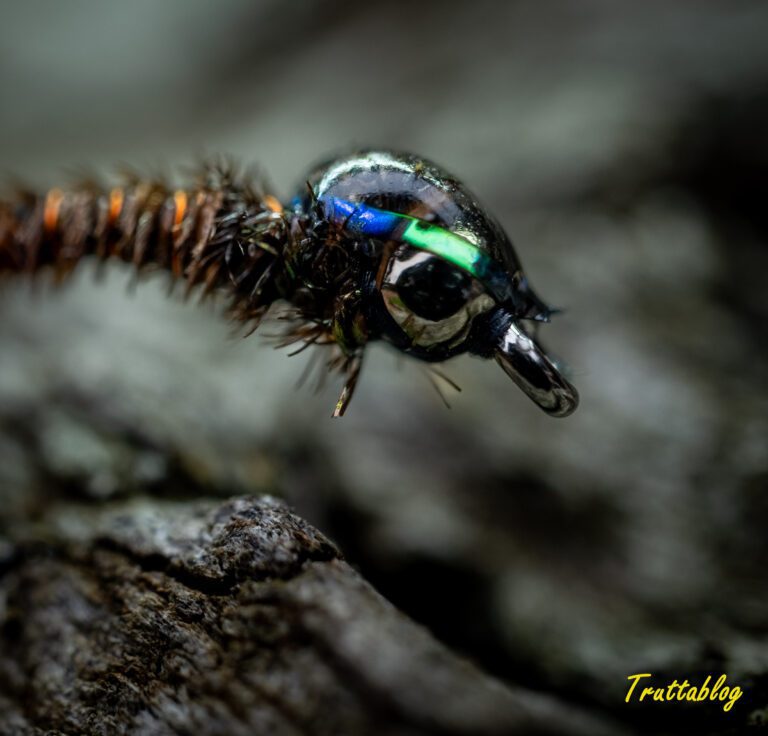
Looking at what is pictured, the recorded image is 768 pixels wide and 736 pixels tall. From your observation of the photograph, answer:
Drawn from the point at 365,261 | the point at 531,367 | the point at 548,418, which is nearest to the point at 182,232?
the point at 365,261

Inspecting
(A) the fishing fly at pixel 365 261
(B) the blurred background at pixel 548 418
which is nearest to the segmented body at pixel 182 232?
(A) the fishing fly at pixel 365 261

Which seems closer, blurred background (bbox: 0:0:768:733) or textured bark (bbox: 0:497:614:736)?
textured bark (bbox: 0:497:614:736)

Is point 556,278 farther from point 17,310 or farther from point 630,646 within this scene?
point 17,310

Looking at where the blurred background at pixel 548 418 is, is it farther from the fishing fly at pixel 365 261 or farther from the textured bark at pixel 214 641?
the fishing fly at pixel 365 261

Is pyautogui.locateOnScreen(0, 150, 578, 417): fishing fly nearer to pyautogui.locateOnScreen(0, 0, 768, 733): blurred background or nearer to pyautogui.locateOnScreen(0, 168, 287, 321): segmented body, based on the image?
pyautogui.locateOnScreen(0, 168, 287, 321): segmented body

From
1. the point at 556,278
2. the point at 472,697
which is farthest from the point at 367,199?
the point at 556,278

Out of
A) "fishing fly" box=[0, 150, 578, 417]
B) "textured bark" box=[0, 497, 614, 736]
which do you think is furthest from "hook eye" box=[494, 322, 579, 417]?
"textured bark" box=[0, 497, 614, 736]
